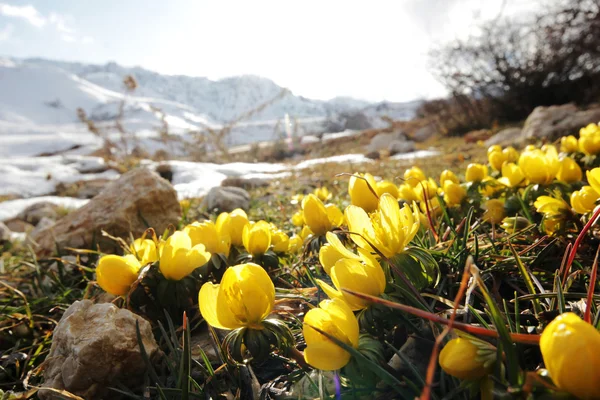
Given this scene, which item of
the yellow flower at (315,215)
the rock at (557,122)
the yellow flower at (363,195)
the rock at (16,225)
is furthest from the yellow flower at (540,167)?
the rock at (16,225)

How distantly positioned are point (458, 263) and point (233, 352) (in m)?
0.52

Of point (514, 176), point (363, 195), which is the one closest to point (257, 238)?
point (363, 195)

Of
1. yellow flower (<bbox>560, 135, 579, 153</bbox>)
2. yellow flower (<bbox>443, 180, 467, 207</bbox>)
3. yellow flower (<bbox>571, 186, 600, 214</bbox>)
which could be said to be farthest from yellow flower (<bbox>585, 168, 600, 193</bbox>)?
yellow flower (<bbox>560, 135, 579, 153</bbox>)

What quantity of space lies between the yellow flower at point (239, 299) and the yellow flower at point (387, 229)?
0.19 meters

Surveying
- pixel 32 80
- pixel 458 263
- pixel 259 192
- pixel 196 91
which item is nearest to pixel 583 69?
pixel 259 192

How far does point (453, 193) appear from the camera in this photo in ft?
3.92

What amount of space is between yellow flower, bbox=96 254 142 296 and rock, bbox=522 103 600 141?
17.2ft

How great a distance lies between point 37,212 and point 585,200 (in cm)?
503

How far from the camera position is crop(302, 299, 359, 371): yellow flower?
19.9 inches

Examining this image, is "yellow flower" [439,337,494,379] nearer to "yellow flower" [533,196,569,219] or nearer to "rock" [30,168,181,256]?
"yellow flower" [533,196,569,219]

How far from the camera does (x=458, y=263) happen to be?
2.63 ft

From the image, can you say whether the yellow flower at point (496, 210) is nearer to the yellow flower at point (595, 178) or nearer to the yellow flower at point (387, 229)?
the yellow flower at point (595, 178)

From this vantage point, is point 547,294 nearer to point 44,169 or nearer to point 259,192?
point 259,192

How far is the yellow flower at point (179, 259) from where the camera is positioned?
872 millimetres
